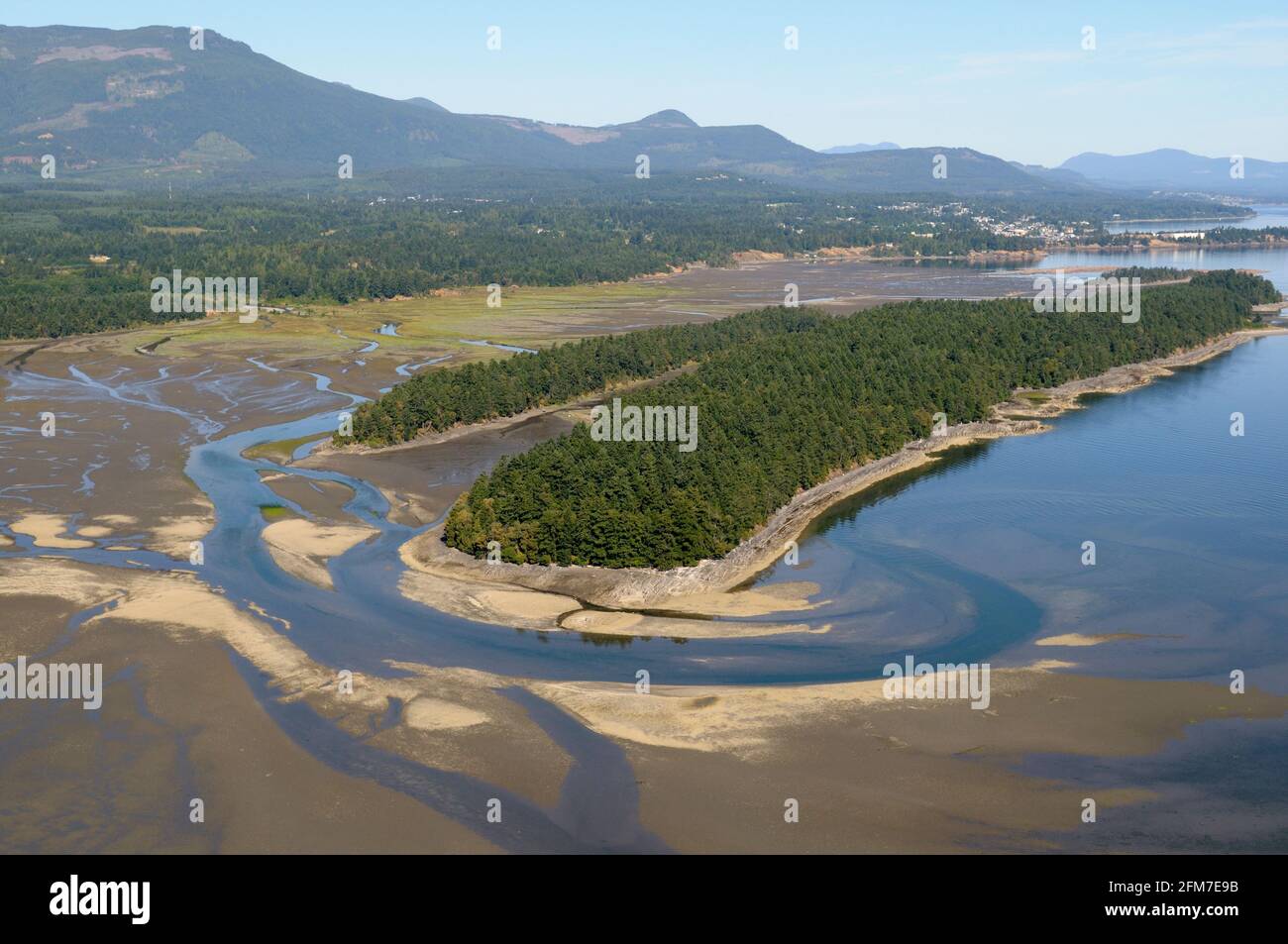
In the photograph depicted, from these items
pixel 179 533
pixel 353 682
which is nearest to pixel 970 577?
pixel 353 682

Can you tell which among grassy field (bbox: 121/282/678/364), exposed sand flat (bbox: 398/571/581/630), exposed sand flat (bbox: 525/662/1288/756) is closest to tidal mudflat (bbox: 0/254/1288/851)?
exposed sand flat (bbox: 525/662/1288/756)

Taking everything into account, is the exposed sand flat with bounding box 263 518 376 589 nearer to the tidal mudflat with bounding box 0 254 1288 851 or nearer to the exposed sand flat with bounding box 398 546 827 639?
the tidal mudflat with bounding box 0 254 1288 851

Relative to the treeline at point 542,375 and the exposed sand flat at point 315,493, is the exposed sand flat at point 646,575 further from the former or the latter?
the treeline at point 542,375

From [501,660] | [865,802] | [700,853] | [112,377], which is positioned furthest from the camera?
[112,377]

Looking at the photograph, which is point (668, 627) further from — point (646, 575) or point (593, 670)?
point (593, 670)

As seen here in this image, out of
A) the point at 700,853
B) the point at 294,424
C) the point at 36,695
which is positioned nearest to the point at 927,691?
the point at 700,853
